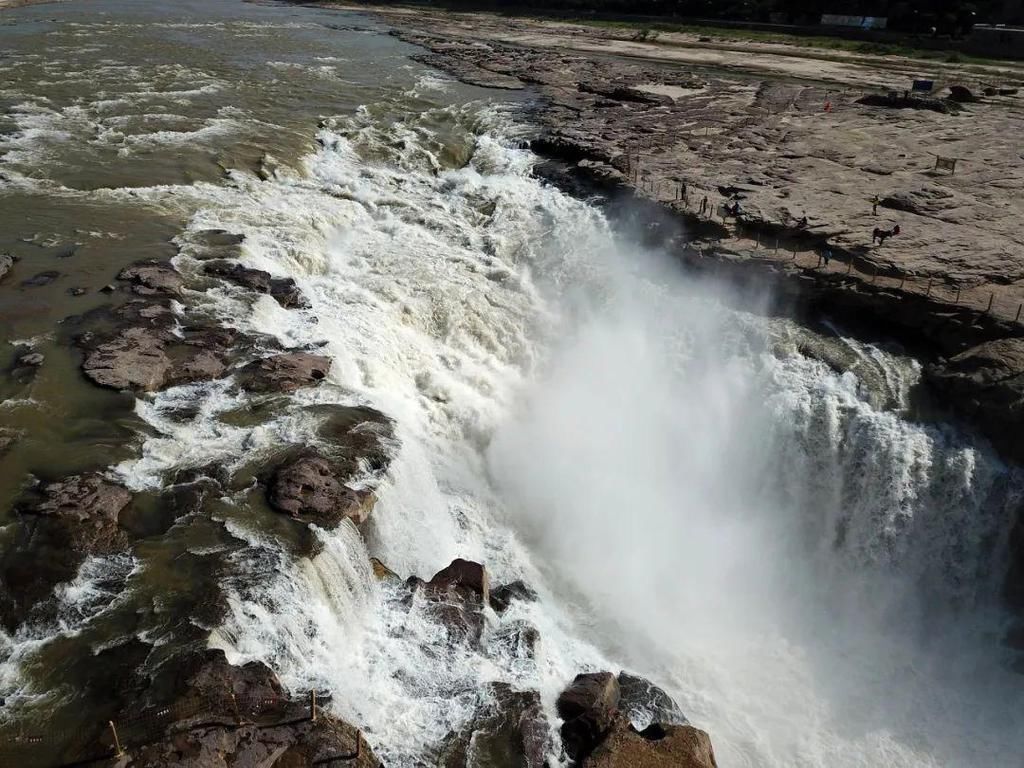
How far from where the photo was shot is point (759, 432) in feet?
48.9

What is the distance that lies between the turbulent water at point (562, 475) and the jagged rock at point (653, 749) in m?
1.36

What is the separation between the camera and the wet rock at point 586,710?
8.88 m

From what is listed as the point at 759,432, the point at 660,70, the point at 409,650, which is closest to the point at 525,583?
the point at 409,650

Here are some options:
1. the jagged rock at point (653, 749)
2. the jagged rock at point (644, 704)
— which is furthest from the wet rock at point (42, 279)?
the jagged rock at point (653, 749)

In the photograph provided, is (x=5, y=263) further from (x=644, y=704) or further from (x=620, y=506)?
(x=644, y=704)

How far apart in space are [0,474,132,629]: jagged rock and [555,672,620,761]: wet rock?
6.06 m

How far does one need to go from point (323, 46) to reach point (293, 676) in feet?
152

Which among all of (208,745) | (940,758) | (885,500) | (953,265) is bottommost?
(940,758)

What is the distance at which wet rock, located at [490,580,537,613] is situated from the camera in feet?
36.5

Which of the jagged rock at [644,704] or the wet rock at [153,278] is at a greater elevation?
the wet rock at [153,278]

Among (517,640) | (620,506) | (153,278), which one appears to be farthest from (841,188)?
(153,278)

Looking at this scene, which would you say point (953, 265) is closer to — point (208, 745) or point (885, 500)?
point (885, 500)

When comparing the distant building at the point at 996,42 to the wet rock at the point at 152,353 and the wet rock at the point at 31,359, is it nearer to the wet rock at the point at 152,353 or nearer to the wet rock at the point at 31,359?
the wet rock at the point at 152,353

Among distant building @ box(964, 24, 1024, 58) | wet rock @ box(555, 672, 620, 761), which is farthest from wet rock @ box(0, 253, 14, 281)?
distant building @ box(964, 24, 1024, 58)
